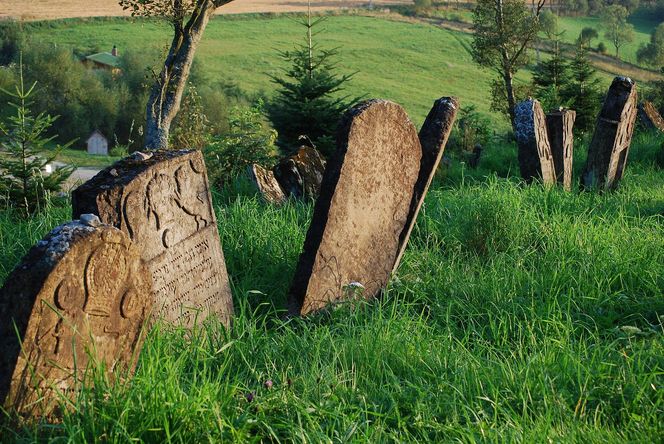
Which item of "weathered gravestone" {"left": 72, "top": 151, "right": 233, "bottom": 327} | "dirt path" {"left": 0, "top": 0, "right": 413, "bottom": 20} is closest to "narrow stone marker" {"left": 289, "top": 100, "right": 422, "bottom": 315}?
"weathered gravestone" {"left": 72, "top": 151, "right": 233, "bottom": 327}

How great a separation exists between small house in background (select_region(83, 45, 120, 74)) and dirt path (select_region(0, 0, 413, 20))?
5773 millimetres

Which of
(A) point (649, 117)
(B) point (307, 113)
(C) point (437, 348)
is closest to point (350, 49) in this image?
(B) point (307, 113)

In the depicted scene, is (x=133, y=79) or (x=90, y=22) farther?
(x=90, y=22)

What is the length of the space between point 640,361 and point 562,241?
234 cm

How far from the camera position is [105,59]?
2403 inches

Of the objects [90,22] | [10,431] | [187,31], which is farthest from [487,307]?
[90,22]

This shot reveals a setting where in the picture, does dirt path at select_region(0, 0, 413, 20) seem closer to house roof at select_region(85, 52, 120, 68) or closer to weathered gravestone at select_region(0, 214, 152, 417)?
house roof at select_region(85, 52, 120, 68)

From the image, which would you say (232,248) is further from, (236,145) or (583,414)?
(236,145)

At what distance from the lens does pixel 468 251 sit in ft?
23.3

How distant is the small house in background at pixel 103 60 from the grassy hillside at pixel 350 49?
1056 millimetres

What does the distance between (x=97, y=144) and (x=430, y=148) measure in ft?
152

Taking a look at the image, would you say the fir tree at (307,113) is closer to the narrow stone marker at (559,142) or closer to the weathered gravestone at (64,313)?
the narrow stone marker at (559,142)

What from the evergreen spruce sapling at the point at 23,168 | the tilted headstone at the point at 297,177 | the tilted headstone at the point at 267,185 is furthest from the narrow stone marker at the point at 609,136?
the evergreen spruce sapling at the point at 23,168

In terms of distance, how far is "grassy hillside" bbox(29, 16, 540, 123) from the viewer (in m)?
57.8
